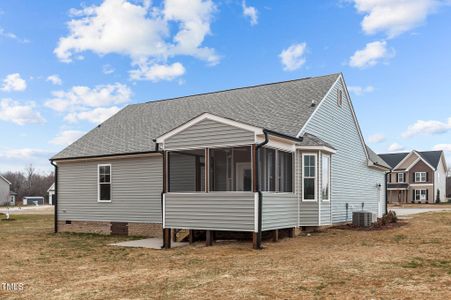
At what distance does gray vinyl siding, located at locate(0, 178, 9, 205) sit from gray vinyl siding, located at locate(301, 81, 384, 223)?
76.8 m

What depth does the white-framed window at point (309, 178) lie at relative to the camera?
1558cm

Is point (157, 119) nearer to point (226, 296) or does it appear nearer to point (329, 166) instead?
point (329, 166)

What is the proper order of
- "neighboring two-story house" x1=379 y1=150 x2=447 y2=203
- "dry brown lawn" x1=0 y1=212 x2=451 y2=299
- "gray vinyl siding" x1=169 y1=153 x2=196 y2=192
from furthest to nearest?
"neighboring two-story house" x1=379 y1=150 x2=447 y2=203 < "gray vinyl siding" x1=169 y1=153 x2=196 y2=192 < "dry brown lawn" x1=0 y1=212 x2=451 y2=299

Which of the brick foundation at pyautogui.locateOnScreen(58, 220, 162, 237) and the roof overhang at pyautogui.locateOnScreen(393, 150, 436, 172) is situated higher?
the roof overhang at pyautogui.locateOnScreen(393, 150, 436, 172)

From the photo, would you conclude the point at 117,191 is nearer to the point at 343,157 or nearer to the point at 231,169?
the point at 231,169

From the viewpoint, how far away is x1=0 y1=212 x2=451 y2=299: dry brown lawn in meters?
7.40

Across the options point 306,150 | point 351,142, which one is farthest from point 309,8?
point 351,142

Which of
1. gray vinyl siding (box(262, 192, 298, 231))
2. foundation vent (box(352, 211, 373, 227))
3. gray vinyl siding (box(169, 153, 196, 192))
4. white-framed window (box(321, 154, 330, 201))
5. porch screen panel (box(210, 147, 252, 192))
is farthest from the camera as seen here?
foundation vent (box(352, 211, 373, 227))

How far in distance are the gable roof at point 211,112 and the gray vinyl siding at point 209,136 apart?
8.70 ft

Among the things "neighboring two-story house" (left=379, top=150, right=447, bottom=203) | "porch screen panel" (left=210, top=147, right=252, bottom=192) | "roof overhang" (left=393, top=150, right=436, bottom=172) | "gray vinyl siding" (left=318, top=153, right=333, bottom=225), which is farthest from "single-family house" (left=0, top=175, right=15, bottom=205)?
"gray vinyl siding" (left=318, top=153, right=333, bottom=225)

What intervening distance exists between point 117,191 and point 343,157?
370 inches

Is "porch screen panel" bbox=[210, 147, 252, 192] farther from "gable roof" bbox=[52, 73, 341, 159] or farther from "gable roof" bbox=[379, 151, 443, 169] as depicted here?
"gable roof" bbox=[379, 151, 443, 169]

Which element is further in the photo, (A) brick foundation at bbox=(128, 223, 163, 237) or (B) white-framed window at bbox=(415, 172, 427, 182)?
(B) white-framed window at bbox=(415, 172, 427, 182)

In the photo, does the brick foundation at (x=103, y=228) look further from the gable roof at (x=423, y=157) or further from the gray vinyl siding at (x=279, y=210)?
the gable roof at (x=423, y=157)
